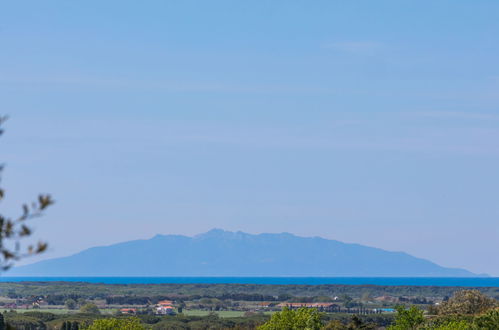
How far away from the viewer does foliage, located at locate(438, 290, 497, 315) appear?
9031cm

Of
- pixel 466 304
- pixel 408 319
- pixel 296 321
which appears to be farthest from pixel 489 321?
pixel 466 304

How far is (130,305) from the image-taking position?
198m

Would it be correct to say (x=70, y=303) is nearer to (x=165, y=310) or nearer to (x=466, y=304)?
(x=165, y=310)

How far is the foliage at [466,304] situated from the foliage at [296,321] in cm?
2538

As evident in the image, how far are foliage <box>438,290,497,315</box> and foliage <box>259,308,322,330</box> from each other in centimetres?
2538

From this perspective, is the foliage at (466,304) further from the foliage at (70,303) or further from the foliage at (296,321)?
the foliage at (70,303)

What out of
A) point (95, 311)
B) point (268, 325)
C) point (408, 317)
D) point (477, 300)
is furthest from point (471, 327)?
point (95, 311)

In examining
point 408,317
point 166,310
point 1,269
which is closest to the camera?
point 1,269

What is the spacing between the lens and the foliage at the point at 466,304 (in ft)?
296

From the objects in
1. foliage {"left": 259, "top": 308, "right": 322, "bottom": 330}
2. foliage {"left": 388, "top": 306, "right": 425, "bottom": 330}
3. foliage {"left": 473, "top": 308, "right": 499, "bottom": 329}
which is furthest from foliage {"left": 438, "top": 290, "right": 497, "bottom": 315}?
foliage {"left": 473, "top": 308, "right": 499, "bottom": 329}

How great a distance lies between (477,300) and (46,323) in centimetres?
5774

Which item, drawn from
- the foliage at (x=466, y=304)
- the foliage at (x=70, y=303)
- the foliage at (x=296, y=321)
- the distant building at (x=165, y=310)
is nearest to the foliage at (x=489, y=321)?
the foliage at (x=296, y=321)

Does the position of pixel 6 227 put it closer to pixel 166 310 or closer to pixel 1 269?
pixel 1 269

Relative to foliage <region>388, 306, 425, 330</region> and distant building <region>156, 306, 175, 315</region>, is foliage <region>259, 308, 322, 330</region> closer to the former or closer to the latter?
foliage <region>388, 306, 425, 330</region>
